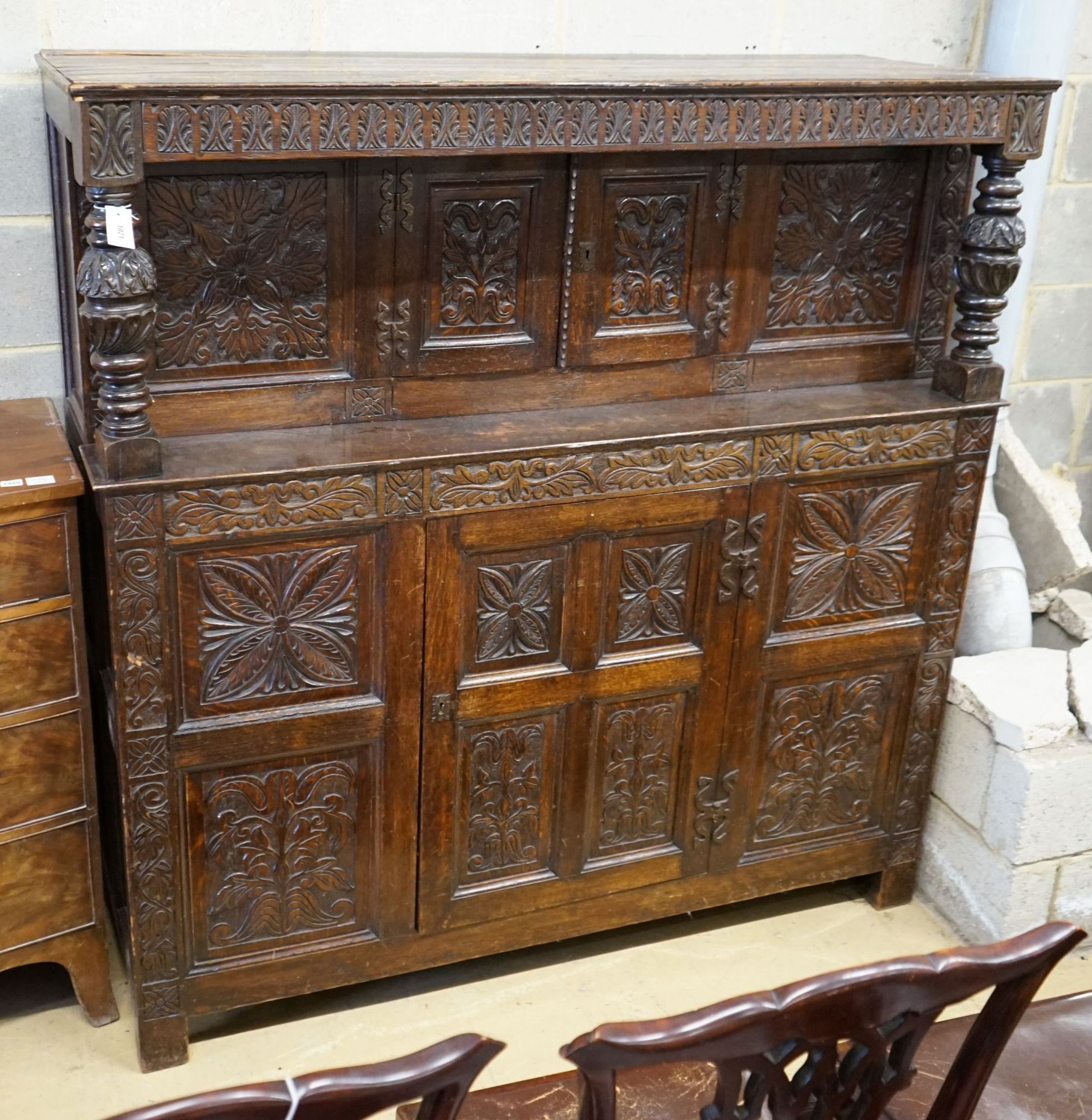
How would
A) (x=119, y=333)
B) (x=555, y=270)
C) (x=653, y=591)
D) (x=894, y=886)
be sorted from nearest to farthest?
1. (x=119, y=333)
2. (x=555, y=270)
3. (x=653, y=591)
4. (x=894, y=886)

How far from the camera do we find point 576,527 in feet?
9.34

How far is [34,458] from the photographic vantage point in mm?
2656

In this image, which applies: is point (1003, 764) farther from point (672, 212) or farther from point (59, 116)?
point (59, 116)

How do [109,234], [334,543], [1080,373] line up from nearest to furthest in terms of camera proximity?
[109,234], [334,543], [1080,373]

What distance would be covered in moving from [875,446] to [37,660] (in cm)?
170

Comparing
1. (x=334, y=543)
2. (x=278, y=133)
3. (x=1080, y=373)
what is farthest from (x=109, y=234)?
(x=1080, y=373)

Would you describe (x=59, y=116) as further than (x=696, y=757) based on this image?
No

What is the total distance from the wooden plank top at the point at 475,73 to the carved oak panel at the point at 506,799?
4.07 ft

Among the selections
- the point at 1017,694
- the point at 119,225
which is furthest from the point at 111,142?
the point at 1017,694

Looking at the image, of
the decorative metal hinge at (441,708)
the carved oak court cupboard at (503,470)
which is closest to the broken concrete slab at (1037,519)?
the carved oak court cupboard at (503,470)

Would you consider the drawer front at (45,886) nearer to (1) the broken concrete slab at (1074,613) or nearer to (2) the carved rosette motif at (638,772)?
(2) the carved rosette motif at (638,772)

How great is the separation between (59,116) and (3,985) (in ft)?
5.96

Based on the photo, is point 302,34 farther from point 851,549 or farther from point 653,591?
point 851,549

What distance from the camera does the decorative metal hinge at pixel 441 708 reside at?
9.44 ft
